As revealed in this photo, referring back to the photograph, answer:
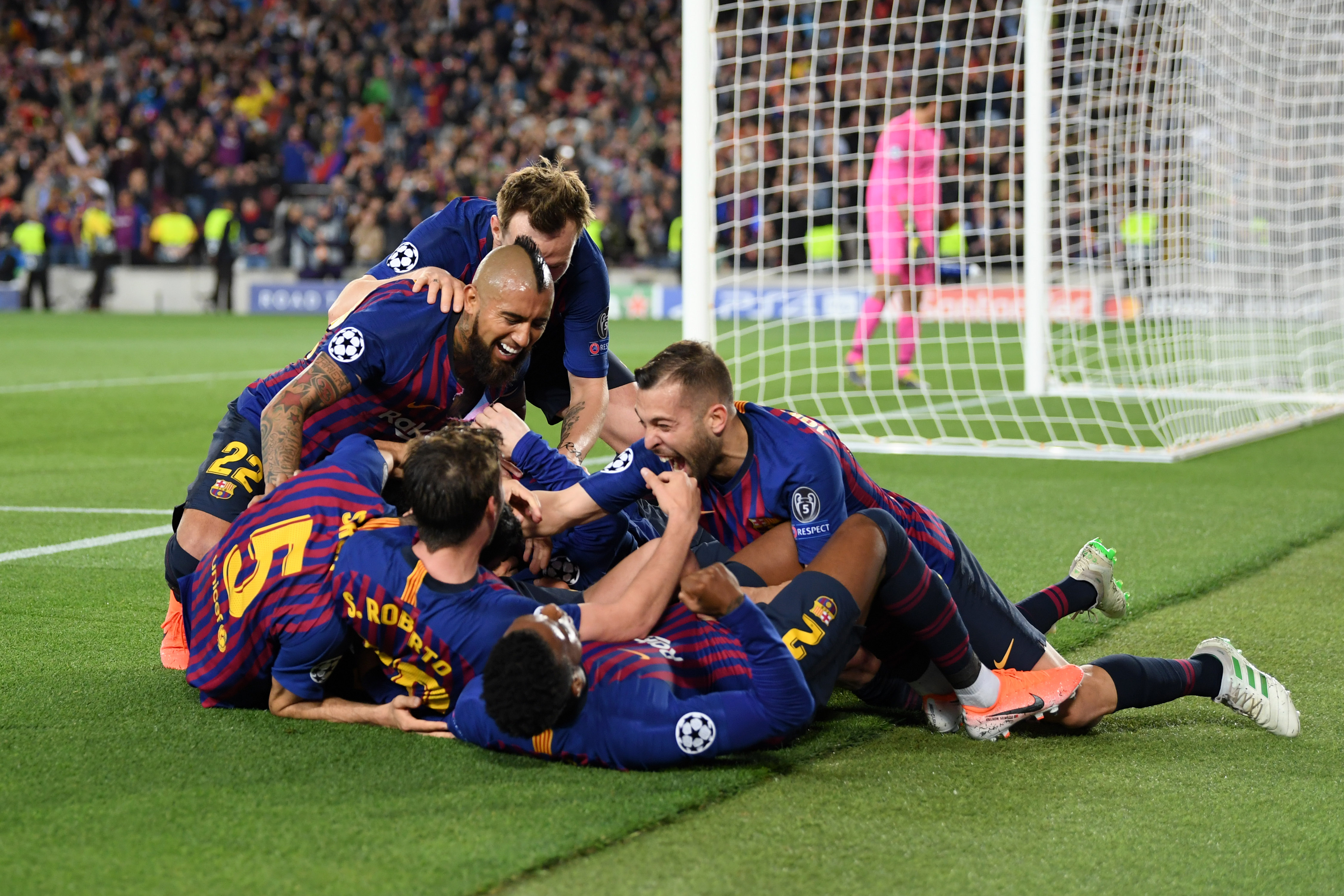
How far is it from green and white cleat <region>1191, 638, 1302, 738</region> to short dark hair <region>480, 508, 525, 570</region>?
1.72 m

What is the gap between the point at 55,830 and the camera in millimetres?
2672

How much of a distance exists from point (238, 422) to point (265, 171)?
2308 centimetres

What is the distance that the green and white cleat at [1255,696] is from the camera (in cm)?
343

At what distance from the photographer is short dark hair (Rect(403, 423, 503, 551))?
3055 mm

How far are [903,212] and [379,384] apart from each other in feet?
24.9

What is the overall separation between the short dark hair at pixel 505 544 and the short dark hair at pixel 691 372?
48 centimetres

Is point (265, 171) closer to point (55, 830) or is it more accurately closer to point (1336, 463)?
point (1336, 463)

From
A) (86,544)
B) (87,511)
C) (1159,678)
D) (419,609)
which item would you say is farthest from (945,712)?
(87,511)

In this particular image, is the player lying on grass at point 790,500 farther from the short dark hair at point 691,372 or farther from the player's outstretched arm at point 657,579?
the player's outstretched arm at point 657,579

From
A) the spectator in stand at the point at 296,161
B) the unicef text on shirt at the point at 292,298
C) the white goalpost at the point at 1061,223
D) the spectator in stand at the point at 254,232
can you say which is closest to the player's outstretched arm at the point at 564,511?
the white goalpost at the point at 1061,223

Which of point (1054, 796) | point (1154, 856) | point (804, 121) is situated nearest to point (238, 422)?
point (1054, 796)

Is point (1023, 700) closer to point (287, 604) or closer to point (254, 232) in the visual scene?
point (287, 604)

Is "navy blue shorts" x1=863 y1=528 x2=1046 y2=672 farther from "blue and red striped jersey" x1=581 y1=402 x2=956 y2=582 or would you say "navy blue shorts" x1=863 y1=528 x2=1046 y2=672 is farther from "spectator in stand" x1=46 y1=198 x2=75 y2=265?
"spectator in stand" x1=46 y1=198 x2=75 y2=265

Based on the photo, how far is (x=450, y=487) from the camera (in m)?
3.05
